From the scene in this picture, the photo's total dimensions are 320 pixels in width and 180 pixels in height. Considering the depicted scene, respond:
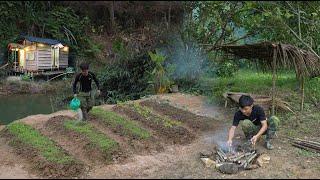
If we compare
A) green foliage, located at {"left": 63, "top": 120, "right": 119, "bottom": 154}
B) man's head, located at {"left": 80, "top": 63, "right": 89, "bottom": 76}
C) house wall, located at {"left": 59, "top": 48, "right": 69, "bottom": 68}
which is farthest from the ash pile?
house wall, located at {"left": 59, "top": 48, "right": 69, "bottom": 68}

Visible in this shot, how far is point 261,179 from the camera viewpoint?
21.2 ft

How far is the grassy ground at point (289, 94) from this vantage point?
986cm

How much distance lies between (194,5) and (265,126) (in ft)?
27.8

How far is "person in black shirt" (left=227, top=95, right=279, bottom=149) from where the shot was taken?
7.31 m

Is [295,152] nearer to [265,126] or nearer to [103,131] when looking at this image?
[265,126]

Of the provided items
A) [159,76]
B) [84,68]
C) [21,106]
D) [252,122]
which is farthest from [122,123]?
[21,106]

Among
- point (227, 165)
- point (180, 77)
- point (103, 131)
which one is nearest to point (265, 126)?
point (227, 165)

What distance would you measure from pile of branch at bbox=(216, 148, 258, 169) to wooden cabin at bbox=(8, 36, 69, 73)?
14.6 metres

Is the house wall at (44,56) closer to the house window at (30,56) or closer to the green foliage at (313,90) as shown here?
the house window at (30,56)

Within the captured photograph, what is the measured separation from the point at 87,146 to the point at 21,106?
9.55 meters

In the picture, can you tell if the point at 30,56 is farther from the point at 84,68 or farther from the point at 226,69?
the point at 84,68

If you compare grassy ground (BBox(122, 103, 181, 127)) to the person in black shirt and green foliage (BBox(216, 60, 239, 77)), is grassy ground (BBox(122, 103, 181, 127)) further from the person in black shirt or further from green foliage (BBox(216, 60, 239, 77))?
green foliage (BBox(216, 60, 239, 77))

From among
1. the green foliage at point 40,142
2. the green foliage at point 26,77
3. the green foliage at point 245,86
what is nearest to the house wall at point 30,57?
the green foliage at point 26,77

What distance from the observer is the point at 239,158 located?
705cm
